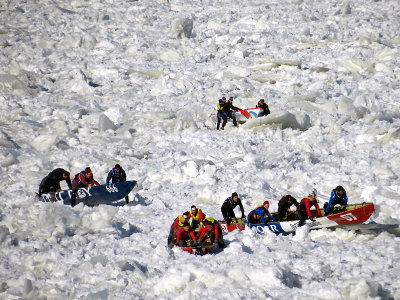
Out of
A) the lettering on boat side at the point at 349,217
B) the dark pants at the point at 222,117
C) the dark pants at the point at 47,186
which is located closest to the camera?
the lettering on boat side at the point at 349,217

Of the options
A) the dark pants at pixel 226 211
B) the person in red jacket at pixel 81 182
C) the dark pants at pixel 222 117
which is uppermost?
the dark pants at pixel 222 117

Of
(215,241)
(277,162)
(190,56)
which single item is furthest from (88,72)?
(215,241)

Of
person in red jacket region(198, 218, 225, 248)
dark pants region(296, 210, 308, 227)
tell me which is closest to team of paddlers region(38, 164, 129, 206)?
person in red jacket region(198, 218, 225, 248)

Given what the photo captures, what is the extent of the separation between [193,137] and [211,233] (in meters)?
8.46

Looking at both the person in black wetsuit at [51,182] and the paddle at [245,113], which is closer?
the person in black wetsuit at [51,182]

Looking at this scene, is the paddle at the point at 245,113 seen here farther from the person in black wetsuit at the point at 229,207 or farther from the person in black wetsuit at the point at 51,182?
the person in black wetsuit at the point at 51,182

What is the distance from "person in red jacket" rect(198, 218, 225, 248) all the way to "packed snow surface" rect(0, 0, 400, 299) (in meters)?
0.31

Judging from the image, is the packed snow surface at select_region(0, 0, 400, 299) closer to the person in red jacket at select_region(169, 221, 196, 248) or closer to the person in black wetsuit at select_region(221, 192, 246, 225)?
the person in red jacket at select_region(169, 221, 196, 248)

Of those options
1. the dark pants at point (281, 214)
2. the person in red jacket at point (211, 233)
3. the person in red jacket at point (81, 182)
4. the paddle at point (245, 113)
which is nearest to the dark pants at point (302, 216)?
the dark pants at point (281, 214)

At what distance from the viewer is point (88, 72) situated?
25625mm

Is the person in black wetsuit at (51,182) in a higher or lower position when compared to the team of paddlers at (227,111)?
lower

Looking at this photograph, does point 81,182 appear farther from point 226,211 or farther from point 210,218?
point 210,218

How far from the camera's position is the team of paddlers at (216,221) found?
9664mm

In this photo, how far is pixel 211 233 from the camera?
9.68 meters
